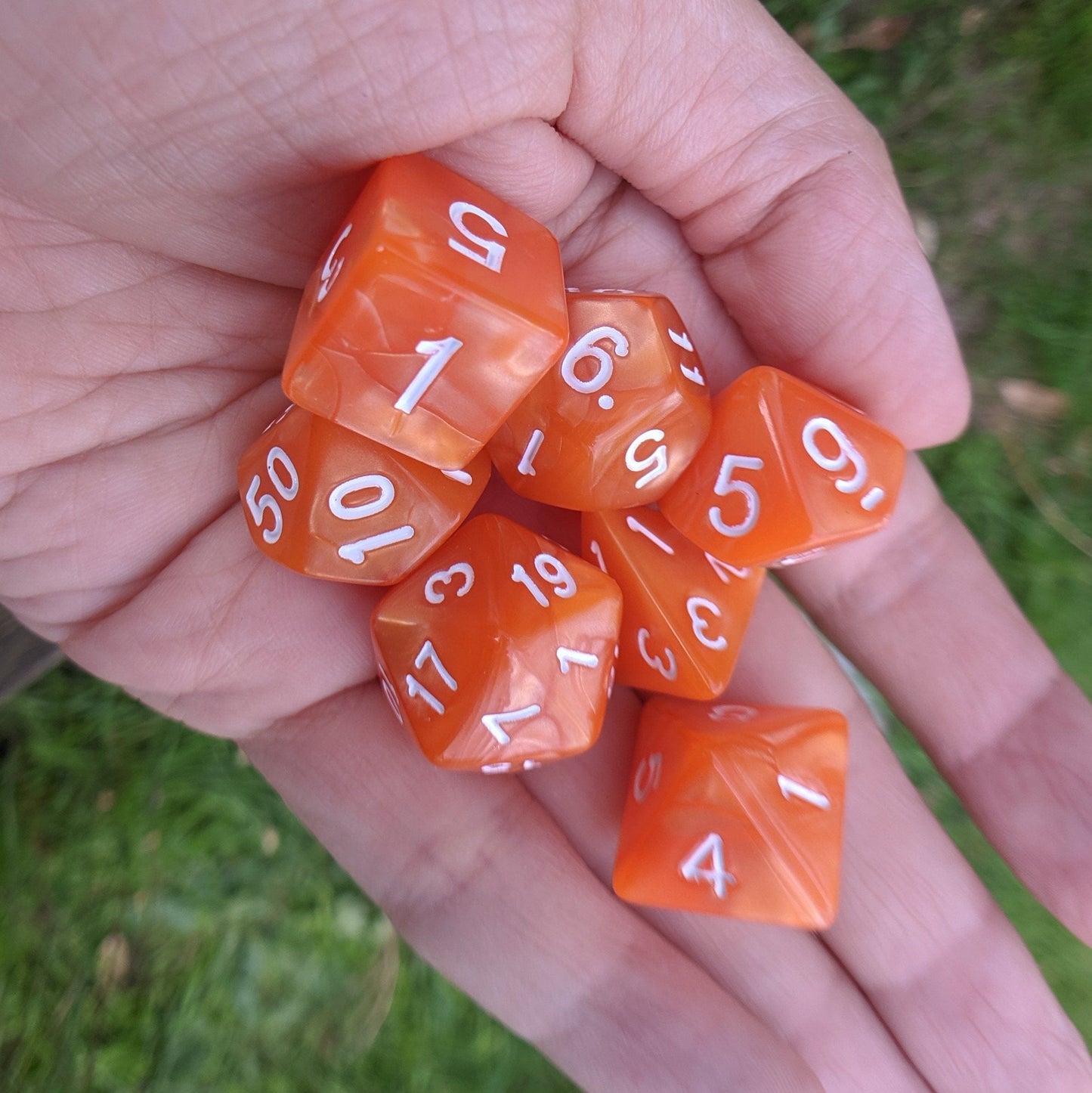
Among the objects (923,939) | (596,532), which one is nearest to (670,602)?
(596,532)

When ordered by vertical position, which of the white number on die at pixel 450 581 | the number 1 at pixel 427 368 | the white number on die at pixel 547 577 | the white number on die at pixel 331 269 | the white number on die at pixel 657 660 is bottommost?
the white number on die at pixel 657 660

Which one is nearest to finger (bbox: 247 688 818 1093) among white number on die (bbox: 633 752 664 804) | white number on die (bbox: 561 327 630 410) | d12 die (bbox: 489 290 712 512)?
white number on die (bbox: 633 752 664 804)

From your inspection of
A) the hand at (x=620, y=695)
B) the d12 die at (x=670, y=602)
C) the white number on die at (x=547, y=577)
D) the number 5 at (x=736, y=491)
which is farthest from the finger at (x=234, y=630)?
the number 5 at (x=736, y=491)

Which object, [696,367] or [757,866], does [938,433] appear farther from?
[757,866]

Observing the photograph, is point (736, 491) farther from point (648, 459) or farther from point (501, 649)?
point (501, 649)

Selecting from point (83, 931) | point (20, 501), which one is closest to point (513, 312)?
point (20, 501)

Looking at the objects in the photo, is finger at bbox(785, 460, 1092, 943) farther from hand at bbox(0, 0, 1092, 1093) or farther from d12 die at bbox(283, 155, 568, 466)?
d12 die at bbox(283, 155, 568, 466)

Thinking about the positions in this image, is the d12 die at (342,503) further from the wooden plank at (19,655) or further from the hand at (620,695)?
the wooden plank at (19,655)
